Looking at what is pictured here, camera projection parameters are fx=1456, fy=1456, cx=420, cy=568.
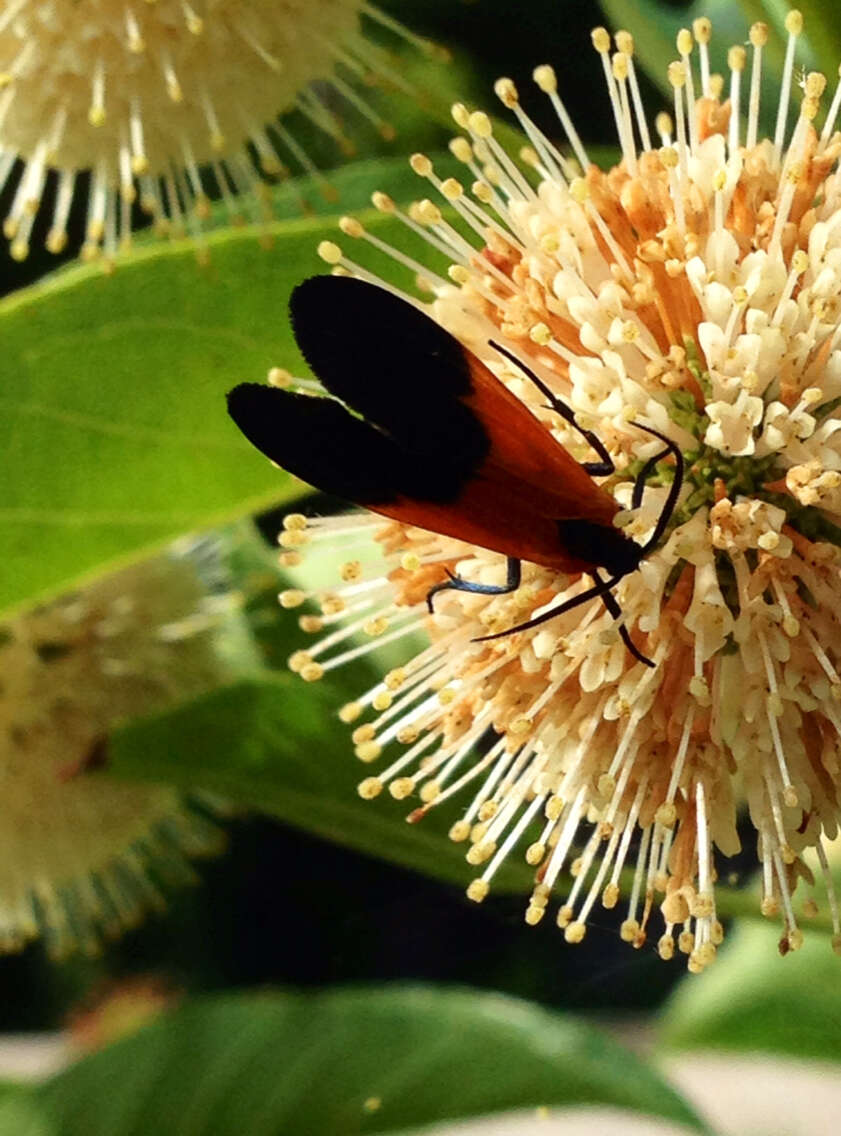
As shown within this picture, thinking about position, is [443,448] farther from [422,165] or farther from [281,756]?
[281,756]

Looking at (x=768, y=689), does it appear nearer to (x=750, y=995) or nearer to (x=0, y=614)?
(x=0, y=614)

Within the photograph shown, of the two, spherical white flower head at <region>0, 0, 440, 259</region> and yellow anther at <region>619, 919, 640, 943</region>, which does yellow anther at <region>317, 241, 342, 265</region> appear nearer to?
spherical white flower head at <region>0, 0, 440, 259</region>

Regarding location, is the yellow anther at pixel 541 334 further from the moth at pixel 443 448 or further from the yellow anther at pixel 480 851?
the yellow anther at pixel 480 851

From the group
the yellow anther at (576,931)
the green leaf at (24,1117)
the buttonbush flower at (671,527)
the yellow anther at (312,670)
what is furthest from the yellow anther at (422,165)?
the green leaf at (24,1117)

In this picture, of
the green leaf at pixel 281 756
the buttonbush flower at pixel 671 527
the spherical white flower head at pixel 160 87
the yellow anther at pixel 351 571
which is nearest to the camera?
the buttonbush flower at pixel 671 527

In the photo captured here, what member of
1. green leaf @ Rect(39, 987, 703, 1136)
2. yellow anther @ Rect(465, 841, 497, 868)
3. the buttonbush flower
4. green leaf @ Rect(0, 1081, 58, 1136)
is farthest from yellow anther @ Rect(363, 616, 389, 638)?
green leaf @ Rect(0, 1081, 58, 1136)

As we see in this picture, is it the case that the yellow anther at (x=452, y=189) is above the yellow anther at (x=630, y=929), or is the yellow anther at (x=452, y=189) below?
above

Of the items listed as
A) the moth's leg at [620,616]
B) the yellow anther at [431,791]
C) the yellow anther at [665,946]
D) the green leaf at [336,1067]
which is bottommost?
the green leaf at [336,1067]

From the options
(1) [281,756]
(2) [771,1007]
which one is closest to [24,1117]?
(1) [281,756]
